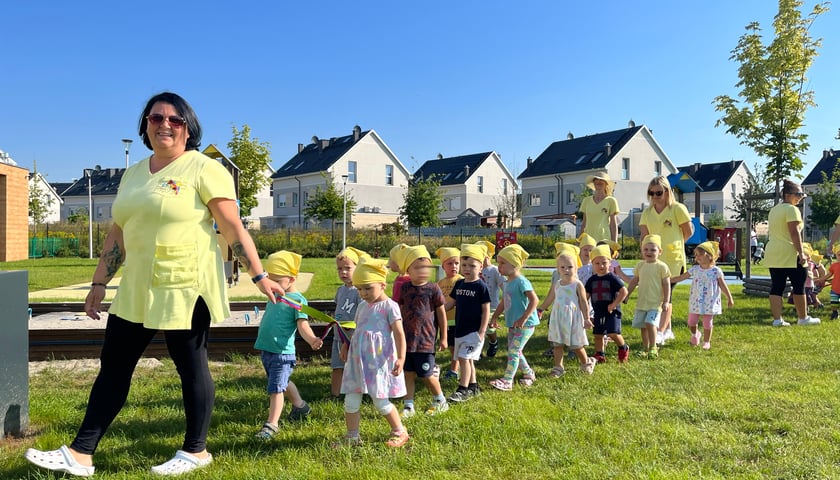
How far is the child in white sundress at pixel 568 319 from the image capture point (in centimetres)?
601

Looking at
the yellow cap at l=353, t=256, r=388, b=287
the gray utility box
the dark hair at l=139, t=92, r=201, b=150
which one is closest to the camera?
the dark hair at l=139, t=92, r=201, b=150

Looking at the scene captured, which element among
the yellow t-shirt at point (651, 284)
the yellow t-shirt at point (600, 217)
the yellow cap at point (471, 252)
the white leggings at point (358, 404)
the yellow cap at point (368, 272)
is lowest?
the white leggings at point (358, 404)

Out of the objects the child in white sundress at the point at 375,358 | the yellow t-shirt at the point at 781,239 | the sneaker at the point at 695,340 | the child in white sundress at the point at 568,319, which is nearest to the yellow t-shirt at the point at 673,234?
the sneaker at the point at 695,340

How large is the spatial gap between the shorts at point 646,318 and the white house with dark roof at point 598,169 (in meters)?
43.7

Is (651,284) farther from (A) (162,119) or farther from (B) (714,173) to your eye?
(B) (714,173)

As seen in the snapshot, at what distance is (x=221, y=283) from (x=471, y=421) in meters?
1.94

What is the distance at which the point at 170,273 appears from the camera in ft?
11.2

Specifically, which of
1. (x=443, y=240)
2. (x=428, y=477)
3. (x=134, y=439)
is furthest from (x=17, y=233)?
(x=428, y=477)

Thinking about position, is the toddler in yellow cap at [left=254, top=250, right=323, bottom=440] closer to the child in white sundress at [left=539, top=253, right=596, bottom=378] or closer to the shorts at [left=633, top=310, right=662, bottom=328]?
the child in white sundress at [left=539, top=253, right=596, bottom=378]

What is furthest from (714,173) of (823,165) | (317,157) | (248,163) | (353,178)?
(248,163)

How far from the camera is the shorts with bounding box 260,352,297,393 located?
14.4 feet

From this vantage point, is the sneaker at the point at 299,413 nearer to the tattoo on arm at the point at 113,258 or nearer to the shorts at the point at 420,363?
the shorts at the point at 420,363

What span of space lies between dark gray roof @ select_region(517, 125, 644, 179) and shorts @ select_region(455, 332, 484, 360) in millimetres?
48354

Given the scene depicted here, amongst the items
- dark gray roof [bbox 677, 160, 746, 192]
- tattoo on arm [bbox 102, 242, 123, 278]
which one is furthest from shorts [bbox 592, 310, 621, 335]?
dark gray roof [bbox 677, 160, 746, 192]
